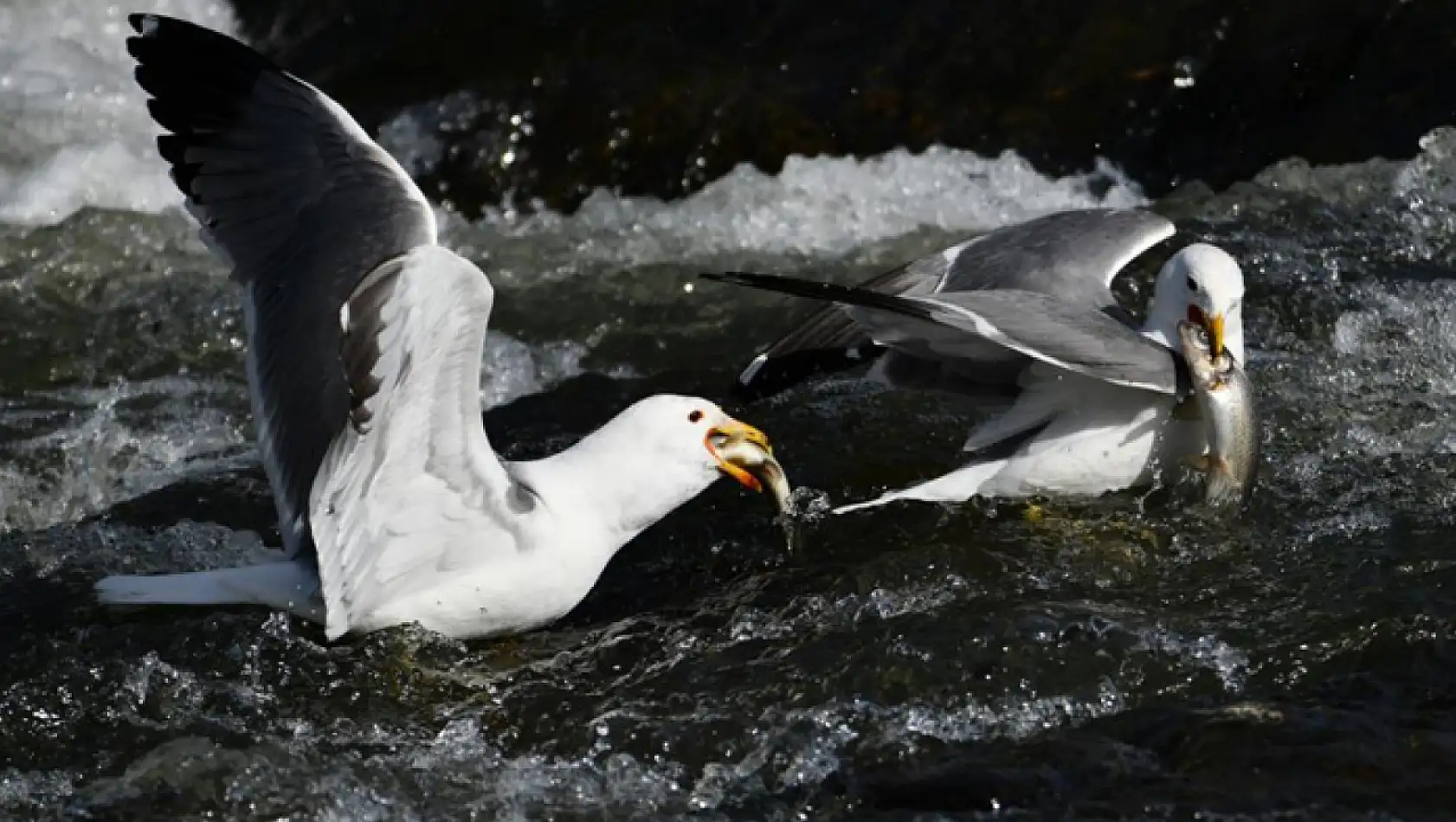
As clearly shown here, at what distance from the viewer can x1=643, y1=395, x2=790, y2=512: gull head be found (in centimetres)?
571

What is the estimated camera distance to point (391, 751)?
200 inches

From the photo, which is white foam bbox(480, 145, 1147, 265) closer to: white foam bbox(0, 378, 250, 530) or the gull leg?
white foam bbox(0, 378, 250, 530)

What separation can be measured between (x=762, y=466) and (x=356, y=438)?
1235 millimetres

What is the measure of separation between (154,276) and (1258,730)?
5.04m

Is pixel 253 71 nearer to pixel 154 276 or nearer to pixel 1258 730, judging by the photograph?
pixel 154 276

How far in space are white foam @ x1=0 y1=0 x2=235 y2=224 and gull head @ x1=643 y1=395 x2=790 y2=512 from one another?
3974mm

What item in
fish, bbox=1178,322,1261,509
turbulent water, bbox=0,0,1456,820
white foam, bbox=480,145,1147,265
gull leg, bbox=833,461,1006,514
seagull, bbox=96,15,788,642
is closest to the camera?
turbulent water, bbox=0,0,1456,820

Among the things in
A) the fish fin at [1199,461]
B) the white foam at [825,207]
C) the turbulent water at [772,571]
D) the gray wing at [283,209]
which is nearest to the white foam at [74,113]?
the turbulent water at [772,571]

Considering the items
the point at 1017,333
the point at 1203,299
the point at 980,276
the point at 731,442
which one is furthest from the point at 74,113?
the point at 1203,299

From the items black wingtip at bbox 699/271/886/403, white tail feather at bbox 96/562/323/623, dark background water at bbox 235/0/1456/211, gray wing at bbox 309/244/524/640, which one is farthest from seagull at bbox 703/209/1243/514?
dark background water at bbox 235/0/1456/211

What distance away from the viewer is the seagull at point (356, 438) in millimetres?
5180

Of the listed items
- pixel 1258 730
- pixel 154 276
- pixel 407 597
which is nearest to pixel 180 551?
pixel 407 597

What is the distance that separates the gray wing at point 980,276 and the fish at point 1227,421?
1.95 feet

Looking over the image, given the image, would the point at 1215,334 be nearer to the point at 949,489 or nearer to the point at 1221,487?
the point at 1221,487
